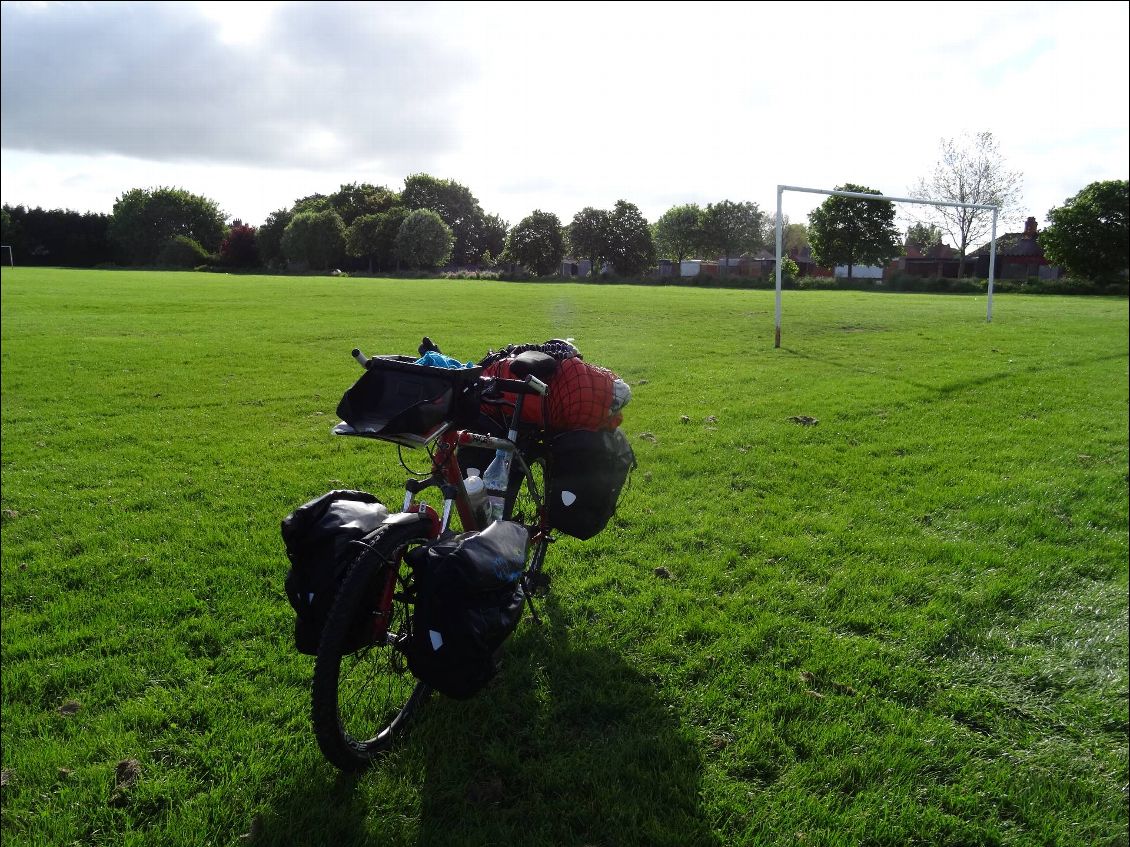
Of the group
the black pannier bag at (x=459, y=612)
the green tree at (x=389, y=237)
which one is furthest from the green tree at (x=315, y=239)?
the black pannier bag at (x=459, y=612)

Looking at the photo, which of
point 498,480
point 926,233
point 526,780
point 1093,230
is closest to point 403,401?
point 498,480

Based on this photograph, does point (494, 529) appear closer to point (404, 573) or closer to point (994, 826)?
point (404, 573)

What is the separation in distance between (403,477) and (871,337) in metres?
12.3

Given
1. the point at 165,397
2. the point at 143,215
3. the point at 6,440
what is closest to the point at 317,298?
the point at 165,397

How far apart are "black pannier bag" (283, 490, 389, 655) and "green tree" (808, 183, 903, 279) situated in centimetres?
3473

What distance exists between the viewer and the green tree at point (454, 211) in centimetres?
564

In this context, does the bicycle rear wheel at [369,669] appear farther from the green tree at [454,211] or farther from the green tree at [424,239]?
the green tree at [424,239]

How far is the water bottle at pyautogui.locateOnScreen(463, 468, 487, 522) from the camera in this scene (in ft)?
9.41

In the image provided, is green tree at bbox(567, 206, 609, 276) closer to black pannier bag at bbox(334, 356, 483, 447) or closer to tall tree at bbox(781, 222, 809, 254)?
black pannier bag at bbox(334, 356, 483, 447)

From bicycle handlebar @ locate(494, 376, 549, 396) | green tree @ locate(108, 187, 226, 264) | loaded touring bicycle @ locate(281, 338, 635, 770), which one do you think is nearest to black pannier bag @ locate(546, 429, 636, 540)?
loaded touring bicycle @ locate(281, 338, 635, 770)

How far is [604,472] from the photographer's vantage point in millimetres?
3145

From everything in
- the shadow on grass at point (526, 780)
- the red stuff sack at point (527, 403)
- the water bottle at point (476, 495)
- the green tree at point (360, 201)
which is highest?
the green tree at point (360, 201)

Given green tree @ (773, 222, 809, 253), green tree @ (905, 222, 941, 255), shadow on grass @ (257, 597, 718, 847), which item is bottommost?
shadow on grass @ (257, 597, 718, 847)

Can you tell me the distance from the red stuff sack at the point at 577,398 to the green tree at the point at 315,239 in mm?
10776
